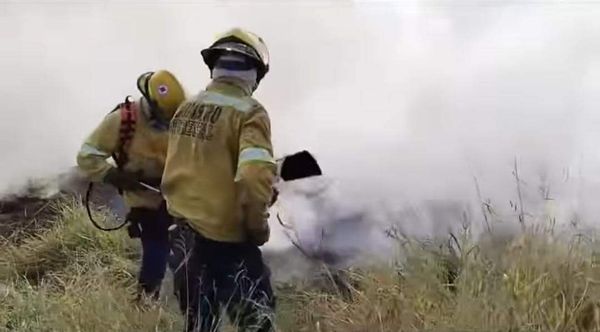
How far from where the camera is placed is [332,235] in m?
6.50

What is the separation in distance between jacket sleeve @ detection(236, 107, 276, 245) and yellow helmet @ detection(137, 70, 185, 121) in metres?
1.14

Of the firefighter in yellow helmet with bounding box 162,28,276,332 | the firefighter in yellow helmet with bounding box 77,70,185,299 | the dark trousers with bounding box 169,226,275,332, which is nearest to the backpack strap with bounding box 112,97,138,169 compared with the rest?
the firefighter in yellow helmet with bounding box 77,70,185,299

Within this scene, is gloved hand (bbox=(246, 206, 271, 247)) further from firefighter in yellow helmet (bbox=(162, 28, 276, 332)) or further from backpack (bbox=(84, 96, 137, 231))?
backpack (bbox=(84, 96, 137, 231))

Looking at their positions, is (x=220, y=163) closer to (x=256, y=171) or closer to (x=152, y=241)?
(x=256, y=171)

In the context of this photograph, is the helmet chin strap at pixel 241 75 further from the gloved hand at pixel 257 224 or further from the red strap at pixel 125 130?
the red strap at pixel 125 130

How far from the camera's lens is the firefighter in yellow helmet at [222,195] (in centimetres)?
407

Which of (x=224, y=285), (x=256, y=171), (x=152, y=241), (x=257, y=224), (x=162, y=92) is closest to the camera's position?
(x=256, y=171)

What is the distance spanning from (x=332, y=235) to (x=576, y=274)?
2.77 m

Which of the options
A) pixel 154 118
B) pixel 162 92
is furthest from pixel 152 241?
pixel 162 92

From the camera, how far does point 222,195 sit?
410 cm

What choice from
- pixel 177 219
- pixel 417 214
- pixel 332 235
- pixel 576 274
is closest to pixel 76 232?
pixel 332 235

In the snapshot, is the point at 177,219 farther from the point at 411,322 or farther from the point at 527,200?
the point at 527,200

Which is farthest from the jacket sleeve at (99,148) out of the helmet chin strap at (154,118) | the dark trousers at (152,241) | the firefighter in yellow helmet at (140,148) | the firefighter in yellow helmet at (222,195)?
the firefighter in yellow helmet at (222,195)

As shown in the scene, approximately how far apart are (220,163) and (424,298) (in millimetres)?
901
